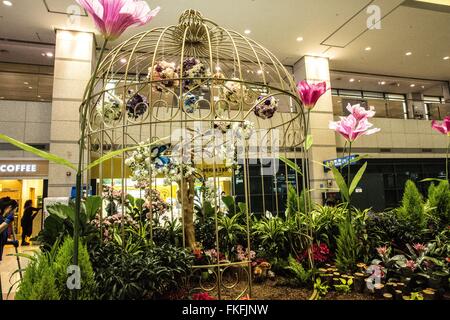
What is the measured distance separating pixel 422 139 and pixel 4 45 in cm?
1193

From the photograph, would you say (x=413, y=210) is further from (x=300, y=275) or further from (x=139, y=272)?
(x=139, y=272)

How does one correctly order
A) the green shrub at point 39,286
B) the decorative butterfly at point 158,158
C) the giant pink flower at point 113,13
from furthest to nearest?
the decorative butterfly at point 158,158 < the green shrub at point 39,286 < the giant pink flower at point 113,13

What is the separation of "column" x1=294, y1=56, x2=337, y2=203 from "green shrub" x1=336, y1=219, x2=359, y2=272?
17.8 feet

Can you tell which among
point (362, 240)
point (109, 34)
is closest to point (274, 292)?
point (362, 240)

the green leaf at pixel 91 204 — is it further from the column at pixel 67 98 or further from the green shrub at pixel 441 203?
the column at pixel 67 98

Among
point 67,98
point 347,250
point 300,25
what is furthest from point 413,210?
point 67,98

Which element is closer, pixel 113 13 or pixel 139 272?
pixel 113 13

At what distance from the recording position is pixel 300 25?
6395mm

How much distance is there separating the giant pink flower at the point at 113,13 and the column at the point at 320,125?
7133 mm

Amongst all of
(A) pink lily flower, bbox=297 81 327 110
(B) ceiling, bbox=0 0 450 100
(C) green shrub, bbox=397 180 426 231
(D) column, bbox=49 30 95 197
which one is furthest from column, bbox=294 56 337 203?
(A) pink lily flower, bbox=297 81 327 110

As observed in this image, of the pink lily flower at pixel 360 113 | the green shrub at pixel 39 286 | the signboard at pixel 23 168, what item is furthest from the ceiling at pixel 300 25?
the green shrub at pixel 39 286

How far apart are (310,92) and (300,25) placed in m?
5.33

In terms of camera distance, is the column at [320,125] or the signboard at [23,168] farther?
the column at [320,125]

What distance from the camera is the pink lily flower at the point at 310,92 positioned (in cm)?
183
